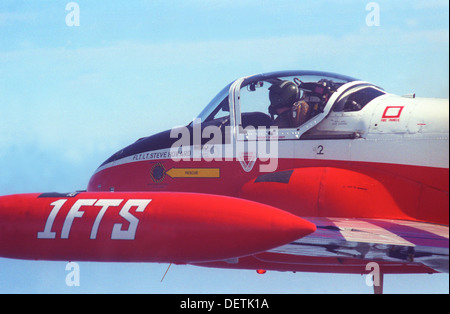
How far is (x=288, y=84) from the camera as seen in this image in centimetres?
887

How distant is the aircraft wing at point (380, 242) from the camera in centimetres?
631

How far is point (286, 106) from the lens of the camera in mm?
8773

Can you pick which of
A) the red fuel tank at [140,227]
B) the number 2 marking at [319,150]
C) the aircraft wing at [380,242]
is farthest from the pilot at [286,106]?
the red fuel tank at [140,227]

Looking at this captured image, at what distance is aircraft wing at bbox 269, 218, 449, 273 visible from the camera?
20.7 feet

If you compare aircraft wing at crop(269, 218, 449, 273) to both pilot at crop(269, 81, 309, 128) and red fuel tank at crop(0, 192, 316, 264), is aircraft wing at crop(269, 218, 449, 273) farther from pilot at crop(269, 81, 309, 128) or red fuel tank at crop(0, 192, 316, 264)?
pilot at crop(269, 81, 309, 128)

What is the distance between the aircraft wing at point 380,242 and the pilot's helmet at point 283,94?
7.34 ft

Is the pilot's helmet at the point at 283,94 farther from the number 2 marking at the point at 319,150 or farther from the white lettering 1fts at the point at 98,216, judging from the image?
the white lettering 1fts at the point at 98,216

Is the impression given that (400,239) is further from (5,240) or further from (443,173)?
(5,240)

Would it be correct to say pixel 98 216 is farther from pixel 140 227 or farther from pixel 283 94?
pixel 283 94

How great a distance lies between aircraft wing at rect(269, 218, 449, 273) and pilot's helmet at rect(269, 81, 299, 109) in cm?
224

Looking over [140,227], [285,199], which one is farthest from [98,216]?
[285,199]

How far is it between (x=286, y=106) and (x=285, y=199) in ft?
5.16

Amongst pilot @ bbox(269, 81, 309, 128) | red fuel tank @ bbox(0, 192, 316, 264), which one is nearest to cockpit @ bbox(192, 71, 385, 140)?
pilot @ bbox(269, 81, 309, 128)

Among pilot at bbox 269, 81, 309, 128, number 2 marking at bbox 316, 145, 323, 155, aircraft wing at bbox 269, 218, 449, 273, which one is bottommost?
aircraft wing at bbox 269, 218, 449, 273
